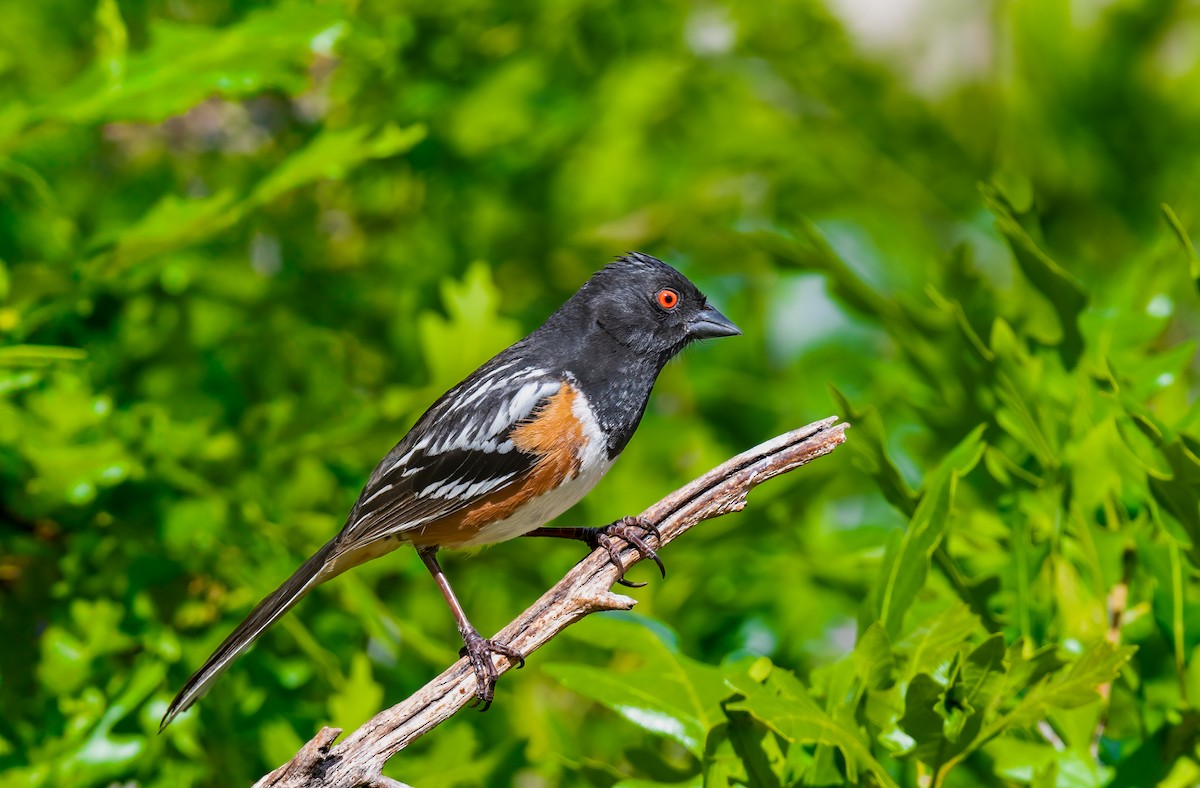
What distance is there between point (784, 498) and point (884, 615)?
2.93 feet

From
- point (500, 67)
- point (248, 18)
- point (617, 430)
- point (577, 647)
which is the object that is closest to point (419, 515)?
point (617, 430)

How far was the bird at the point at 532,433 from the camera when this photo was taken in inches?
84.2

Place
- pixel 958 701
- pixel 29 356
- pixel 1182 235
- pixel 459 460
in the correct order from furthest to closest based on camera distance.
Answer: pixel 459 460 < pixel 29 356 < pixel 1182 235 < pixel 958 701

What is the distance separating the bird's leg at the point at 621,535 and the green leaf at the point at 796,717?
0.94 ft

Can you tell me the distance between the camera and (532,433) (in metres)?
2.14

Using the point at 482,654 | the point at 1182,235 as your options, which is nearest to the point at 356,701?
the point at 482,654

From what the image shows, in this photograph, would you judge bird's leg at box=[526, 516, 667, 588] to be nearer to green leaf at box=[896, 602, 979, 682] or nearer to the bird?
the bird

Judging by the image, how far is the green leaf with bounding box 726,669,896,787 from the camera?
4.85 ft

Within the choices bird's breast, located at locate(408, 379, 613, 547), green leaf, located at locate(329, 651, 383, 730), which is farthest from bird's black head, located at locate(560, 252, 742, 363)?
green leaf, located at locate(329, 651, 383, 730)

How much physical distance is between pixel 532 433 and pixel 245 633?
0.59 meters

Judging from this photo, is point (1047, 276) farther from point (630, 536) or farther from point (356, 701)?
point (356, 701)

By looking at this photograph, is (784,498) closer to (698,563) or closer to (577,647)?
(698,563)

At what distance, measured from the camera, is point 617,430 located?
2.17 m

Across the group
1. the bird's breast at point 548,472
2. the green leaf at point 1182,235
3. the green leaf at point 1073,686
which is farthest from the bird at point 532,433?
the green leaf at point 1182,235
